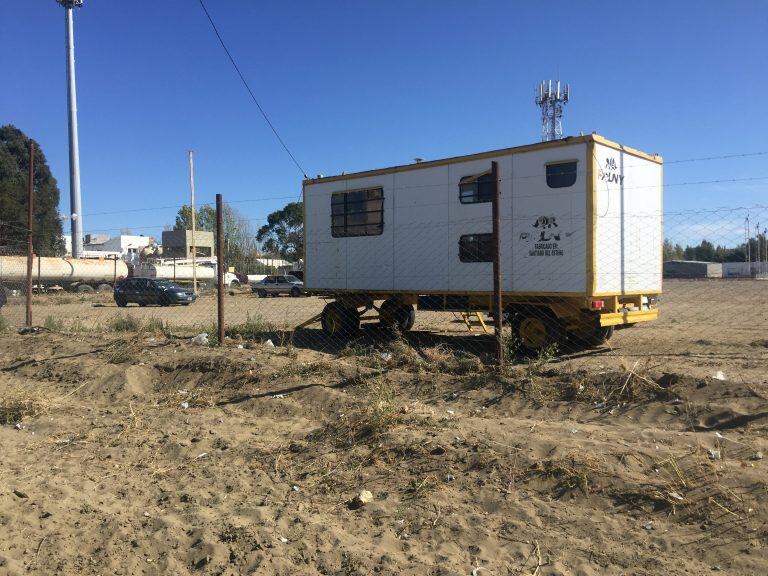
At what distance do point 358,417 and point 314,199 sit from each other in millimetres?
7800

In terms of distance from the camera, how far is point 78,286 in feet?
123

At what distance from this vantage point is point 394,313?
1197 cm

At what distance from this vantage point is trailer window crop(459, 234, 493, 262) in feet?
31.8

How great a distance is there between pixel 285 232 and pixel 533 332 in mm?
51525

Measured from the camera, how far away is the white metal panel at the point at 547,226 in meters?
8.66

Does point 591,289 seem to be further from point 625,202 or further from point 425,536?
point 425,536

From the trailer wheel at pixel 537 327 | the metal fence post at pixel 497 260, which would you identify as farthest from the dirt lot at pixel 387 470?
the trailer wheel at pixel 537 327

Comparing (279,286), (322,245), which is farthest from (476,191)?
(279,286)

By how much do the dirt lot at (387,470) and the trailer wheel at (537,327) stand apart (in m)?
2.20

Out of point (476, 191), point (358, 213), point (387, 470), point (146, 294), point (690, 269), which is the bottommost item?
point (387, 470)

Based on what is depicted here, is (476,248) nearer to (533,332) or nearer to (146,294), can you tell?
(533,332)

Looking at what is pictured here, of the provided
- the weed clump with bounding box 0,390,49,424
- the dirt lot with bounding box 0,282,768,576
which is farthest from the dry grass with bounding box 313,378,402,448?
the weed clump with bounding box 0,390,49,424

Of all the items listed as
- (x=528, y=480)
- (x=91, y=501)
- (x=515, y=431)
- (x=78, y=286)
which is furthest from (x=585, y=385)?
(x=78, y=286)

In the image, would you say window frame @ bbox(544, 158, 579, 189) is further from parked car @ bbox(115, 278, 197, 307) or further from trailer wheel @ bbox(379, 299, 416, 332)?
parked car @ bbox(115, 278, 197, 307)
